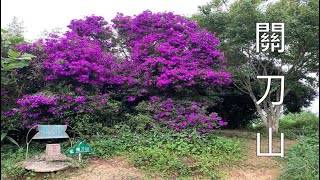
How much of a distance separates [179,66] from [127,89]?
132 centimetres

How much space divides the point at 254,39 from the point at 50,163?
18.0ft

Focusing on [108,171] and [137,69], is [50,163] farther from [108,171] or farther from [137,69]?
[137,69]

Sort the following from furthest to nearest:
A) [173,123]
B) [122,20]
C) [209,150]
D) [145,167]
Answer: [122,20], [173,123], [209,150], [145,167]

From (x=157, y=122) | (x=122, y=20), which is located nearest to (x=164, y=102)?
(x=157, y=122)

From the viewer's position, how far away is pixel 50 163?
5.09 m

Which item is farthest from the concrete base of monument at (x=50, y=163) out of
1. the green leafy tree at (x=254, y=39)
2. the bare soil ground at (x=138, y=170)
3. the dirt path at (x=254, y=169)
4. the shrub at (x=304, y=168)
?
the green leafy tree at (x=254, y=39)

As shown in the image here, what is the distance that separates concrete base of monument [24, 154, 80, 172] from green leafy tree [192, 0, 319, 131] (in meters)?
4.85

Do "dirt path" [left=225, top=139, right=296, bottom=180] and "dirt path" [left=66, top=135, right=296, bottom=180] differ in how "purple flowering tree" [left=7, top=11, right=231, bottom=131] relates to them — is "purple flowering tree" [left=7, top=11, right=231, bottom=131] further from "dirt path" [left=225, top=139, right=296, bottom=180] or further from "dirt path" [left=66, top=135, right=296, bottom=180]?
"dirt path" [left=66, top=135, right=296, bottom=180]

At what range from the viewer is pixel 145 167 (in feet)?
16.8

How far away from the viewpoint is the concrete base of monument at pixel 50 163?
191 inches

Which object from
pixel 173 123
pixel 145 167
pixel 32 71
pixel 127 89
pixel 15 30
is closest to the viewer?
pixel 145 167

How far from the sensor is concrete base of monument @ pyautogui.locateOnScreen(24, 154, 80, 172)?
15.9 ft

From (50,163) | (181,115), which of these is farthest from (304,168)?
(50,163)

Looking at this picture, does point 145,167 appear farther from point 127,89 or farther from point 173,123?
point 127,89
